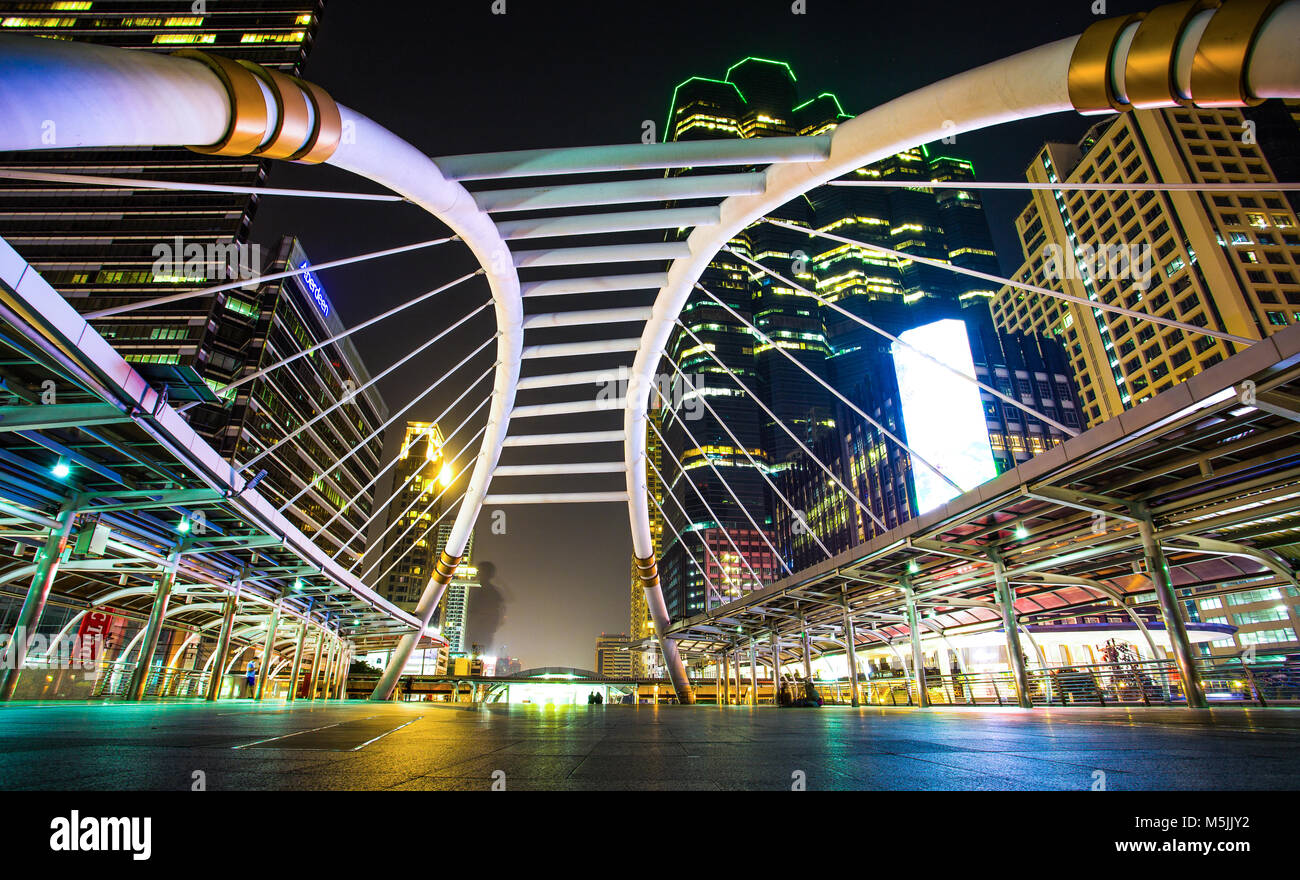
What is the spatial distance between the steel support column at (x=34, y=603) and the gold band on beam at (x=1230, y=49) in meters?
21.4

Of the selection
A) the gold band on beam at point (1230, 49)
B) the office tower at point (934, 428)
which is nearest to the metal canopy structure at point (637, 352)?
the gold band on beam at point (1230, 49)

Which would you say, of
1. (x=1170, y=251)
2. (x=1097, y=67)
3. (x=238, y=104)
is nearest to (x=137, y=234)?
(x=238, y=104)

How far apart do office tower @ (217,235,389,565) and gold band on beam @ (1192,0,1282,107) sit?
7150cm

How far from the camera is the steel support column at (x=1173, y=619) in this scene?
1335cm

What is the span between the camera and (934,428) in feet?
254

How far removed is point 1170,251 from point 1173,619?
299ft

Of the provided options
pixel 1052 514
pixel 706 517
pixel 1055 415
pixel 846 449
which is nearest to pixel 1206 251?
pixel 1055 415

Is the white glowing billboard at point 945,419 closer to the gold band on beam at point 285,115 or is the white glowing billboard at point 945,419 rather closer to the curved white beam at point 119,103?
the curved white beam at point 119,103

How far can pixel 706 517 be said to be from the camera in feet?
576

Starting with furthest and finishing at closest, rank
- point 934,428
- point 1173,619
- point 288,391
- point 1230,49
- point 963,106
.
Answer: point 288,391 < point 934,428 < point 1173,619 < point 963,106 < point 1230,49

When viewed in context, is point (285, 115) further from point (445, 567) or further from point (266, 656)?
point (445, 567)
